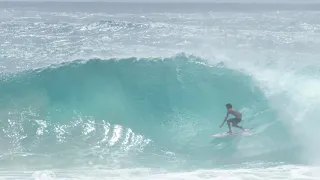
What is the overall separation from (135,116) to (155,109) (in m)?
0.85

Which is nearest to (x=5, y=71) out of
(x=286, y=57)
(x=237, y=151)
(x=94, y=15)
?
(x=237, y=151)

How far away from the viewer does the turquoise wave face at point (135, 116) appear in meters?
14.8

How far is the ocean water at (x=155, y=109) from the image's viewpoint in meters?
14.0

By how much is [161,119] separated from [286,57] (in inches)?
374

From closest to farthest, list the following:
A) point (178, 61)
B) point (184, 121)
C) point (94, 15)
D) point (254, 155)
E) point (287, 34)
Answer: point (254, 155)
point (184, 121)
point (178, 61)
point (287, 34)
point (94, 15)

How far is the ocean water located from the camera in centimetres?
1402

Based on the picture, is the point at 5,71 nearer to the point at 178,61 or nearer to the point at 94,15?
the point at 178,61

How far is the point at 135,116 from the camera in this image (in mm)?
17703

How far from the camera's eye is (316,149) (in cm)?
1484

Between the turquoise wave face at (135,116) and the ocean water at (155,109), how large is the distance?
4 centimetres

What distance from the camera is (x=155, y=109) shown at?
59.7ft

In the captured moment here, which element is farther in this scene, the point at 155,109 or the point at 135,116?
the point at 155,109

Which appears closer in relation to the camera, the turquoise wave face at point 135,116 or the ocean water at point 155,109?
the ocean water at point 155,109

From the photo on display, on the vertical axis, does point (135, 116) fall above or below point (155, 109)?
below
